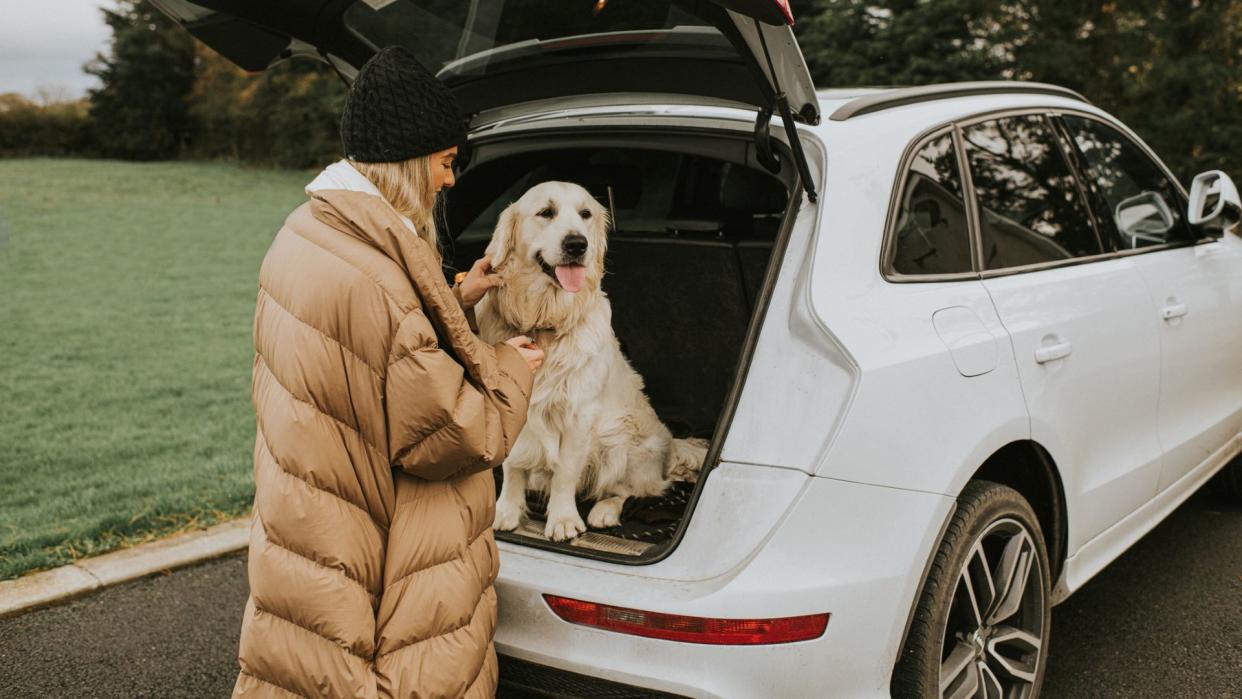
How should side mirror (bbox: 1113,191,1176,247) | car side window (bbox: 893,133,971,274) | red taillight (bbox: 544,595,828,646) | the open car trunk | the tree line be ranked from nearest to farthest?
red taillight (bbox: 544,595,828,646) → the open car trunk → car side window (bbox: 893,133,971,274) → side mirror (bbox: 1113,191,1176,247) → the tree line

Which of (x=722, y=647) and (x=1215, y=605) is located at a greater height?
(x=722, y=647)

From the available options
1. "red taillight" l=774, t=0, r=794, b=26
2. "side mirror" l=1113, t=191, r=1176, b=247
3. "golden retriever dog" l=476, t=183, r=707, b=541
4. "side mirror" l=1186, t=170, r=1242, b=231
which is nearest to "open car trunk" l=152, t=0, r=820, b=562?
"red taillight" l=774, t=0, r=794, b=26

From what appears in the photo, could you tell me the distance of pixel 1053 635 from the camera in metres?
3.36

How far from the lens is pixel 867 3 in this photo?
17906 mm

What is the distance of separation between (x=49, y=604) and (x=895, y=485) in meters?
3.22

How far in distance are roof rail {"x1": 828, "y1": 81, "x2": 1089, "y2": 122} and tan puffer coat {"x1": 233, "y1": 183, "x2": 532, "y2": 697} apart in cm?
124

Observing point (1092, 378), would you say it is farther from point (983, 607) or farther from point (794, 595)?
point (794, 595)

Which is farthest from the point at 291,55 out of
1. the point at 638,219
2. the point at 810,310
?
the point at 810,310

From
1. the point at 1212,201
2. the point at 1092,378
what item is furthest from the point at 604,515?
the point at 1212,201

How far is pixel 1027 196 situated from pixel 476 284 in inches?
76.1

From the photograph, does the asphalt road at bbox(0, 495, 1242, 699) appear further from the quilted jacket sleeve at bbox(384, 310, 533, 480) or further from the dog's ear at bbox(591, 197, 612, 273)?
the dog's ear at bbox(591, 197, 612, 273)

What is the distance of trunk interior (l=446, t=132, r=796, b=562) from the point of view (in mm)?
3572

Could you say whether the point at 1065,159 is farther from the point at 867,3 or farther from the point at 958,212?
the point at 867,3

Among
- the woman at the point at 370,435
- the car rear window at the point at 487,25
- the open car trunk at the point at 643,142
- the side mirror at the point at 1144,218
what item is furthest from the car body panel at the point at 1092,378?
the woman at the point at 370,435
